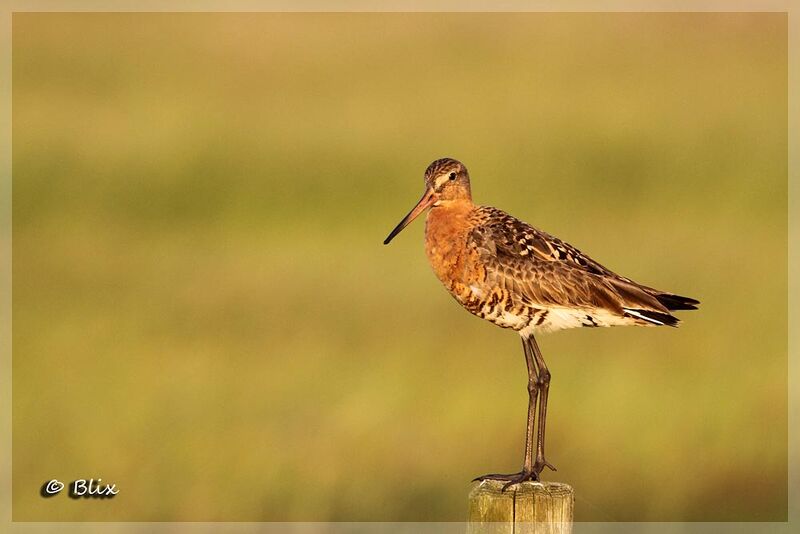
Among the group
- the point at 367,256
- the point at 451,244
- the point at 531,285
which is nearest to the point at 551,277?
the point at 531,285

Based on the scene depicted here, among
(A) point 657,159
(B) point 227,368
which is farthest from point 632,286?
(A) point 657,159

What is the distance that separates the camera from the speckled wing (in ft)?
28.4

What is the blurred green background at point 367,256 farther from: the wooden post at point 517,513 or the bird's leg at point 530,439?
the wooden post at point 517,513

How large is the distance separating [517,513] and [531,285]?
227 centimetres

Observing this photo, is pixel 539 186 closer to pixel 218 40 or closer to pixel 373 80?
pixel 373 80

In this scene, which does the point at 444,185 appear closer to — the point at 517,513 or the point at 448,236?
the point at 448,236

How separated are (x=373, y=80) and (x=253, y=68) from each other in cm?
186

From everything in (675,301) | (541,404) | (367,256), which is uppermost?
(367,256)

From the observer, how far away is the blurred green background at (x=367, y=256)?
12.8 meters

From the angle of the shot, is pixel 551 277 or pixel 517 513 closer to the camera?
pixel 517 513

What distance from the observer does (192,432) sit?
13156 millimetres

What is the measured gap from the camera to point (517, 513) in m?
6.63

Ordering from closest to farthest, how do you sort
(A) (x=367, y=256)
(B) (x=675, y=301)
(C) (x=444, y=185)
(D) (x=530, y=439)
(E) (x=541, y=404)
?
(D) (x=530, y=439), (E) (x=541, y=404), (B) (x=675, y=301), (C) (x=444, y=185), (A) (x=367, y=256)

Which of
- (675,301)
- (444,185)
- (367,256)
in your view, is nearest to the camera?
(675,301)
